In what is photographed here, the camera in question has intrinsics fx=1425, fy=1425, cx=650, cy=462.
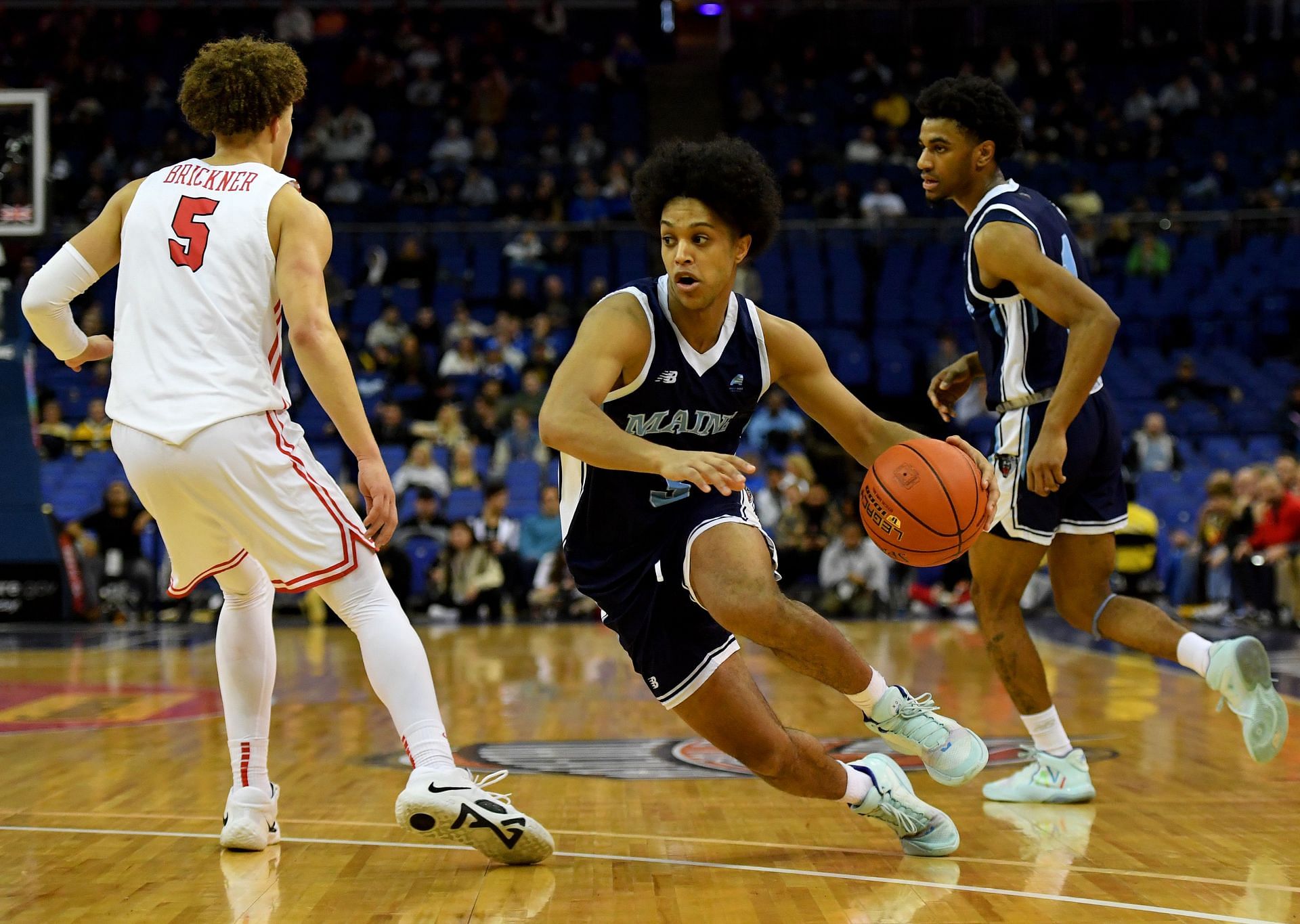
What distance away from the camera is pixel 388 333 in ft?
48.7

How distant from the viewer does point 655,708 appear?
260 inches

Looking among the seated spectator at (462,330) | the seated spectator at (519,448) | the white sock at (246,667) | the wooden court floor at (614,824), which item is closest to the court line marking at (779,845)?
the wooden court floor at (614,824)

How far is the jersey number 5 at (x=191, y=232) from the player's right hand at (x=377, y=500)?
636 mm

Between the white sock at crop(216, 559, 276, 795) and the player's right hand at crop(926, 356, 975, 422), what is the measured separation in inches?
86.1

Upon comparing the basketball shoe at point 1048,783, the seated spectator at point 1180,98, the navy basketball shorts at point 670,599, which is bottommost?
the basketball shoe at point 1048,783

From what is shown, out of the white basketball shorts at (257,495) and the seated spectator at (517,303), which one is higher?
the seated spectator at (517,303)

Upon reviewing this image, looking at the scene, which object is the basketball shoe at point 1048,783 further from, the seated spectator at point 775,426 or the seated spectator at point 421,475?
the seated spectator at point 775,426

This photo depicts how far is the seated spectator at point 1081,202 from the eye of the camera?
16.4 m

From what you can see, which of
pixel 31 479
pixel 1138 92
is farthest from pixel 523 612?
pixel 1138 92

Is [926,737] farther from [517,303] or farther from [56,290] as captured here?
[517,303]

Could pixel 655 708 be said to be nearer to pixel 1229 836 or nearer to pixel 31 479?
pixel 1229 836

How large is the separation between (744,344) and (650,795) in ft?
5.10

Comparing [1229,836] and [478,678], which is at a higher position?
[1229,836]

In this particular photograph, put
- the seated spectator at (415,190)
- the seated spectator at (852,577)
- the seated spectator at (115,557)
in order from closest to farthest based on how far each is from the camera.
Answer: the seated spectator at (115,557), the seated spectator at (852,577), the seated spectator at (415,190)
